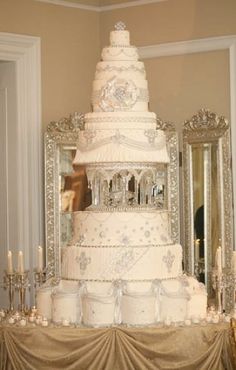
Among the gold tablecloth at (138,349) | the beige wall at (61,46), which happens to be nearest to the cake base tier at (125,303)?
the gold tablecloth at (138,349)

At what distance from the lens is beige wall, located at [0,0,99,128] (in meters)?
9.41

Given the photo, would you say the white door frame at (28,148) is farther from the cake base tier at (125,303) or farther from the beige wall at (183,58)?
the cake base tier at (125,303)

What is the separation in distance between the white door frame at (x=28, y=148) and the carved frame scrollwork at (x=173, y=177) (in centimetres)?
99

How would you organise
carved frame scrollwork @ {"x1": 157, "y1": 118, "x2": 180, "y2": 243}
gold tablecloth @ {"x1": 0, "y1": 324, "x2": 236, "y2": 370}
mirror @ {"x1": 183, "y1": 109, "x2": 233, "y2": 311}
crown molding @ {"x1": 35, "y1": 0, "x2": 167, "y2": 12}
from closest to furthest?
gold tablecloth @ {"x1": 0, "y1": 324, "x2": 236, "y2": 370} < mirror @ {"x1": 183, "y1": 109, "x2": 233, "y2": 311} < carved frame scrollwork @ {"x1": 157, "y1": 118, "x2": 180, "y2": 243} < crown molding @ {"x1": 35, "y1": 0, "x2": 167, "y2": 12}

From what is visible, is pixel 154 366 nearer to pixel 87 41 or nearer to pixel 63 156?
pixel 63 156

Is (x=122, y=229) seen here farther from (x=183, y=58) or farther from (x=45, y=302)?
(x=183, y=58)

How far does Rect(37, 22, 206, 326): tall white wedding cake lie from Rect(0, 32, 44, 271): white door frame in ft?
4.47

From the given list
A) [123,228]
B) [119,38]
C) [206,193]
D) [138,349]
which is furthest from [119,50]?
[138,349]

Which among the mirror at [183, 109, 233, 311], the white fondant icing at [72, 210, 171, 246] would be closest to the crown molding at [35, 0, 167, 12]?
the mirror at [183, 109, 233, 311]

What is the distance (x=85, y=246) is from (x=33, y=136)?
1796 mm

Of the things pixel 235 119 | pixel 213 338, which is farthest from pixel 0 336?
pixel 235 119

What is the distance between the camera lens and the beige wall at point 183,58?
926cm

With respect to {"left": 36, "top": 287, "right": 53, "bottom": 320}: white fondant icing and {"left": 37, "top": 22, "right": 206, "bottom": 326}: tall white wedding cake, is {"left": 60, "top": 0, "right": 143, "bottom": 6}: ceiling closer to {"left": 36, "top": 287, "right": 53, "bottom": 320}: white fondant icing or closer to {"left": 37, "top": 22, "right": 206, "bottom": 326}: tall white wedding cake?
{"left": 37, "top": 22, "right": 206, "bottom": 326}: tall white wedding cake

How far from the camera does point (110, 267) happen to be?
779cm
